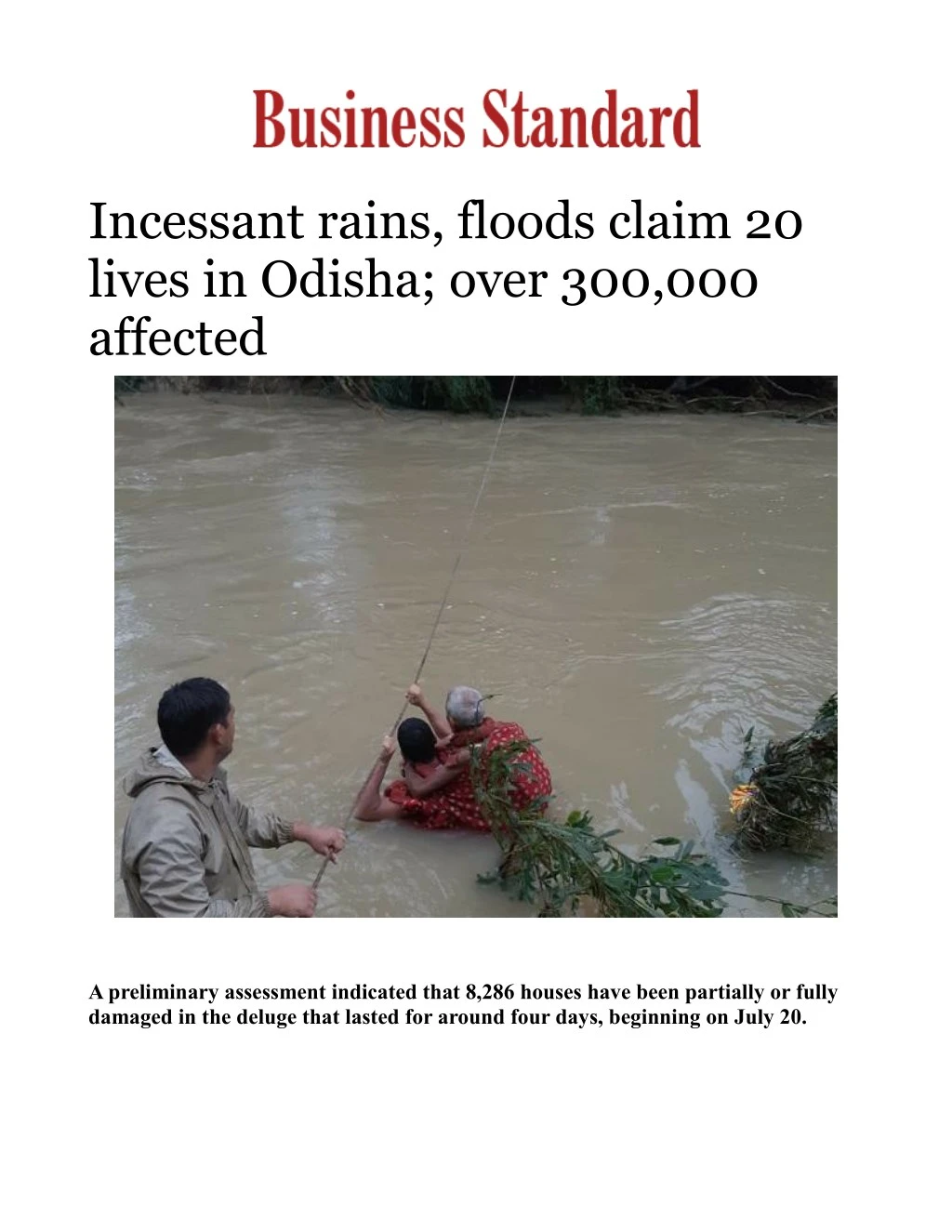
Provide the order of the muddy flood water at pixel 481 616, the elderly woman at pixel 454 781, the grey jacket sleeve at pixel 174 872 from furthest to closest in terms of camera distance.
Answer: the muddy flood water at pixel 481 616, the elderly woman at pixel 454 781, the grey jacket sleeve at pixel 174 872

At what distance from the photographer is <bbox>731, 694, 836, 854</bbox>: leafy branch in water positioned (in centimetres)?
389

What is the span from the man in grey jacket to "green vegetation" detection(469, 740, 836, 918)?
88 centimetres

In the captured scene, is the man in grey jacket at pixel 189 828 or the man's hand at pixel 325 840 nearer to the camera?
the man in grey jacket at pixel 189 828

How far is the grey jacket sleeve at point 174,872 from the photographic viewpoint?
2.46 meters

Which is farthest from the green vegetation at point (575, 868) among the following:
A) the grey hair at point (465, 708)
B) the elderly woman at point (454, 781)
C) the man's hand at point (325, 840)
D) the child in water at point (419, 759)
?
the man's hand at point (325, 840)

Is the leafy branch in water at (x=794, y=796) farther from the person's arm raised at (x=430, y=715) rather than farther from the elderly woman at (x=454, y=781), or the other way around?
the person's arm raised at (x=430, y=715)

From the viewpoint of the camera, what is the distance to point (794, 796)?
3.94 metres

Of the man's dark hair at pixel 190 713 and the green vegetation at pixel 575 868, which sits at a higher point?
the man's dark hair at pixel 190 713

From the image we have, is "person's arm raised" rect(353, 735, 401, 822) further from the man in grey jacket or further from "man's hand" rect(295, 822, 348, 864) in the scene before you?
the man in grey jacket

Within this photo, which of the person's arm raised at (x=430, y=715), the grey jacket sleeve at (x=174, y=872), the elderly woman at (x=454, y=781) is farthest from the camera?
the person's arm raised at (x=430, y=715)

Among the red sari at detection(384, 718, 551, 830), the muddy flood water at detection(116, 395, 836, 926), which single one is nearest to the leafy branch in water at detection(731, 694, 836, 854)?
the muddy flood water at detection(116, 395, 836, 926)

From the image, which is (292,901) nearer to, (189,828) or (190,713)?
(189,828)
